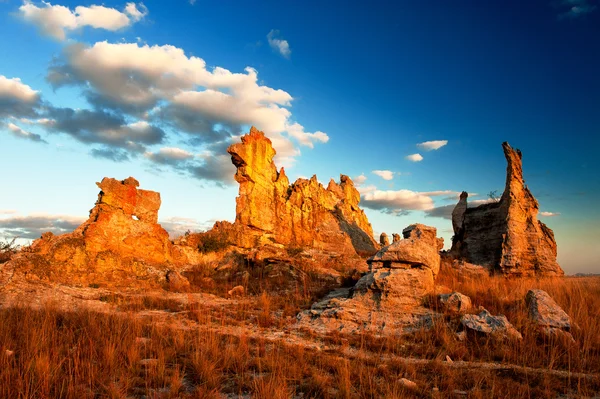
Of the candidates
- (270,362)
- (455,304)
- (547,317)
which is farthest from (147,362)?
(547,317)

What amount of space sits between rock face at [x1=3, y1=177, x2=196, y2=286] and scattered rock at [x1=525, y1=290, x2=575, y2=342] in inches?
515

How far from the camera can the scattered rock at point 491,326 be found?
6.41 meters

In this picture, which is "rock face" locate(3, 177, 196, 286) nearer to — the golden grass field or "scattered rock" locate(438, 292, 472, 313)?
the golden grass field

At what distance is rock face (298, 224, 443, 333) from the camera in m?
7.81

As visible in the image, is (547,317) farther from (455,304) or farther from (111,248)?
(111,248)

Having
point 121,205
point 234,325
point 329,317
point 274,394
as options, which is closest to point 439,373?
point 274,394

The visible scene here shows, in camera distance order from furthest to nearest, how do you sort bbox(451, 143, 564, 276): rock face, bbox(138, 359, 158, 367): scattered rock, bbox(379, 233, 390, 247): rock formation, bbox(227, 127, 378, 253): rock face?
bbox(379, 233, 390, 247): rock formation < bbox(227, 127, 378, 253): rock face < bbox(451, 143, 564, 276): rock face < bbox(138, 359, 158, 367): scattered rock

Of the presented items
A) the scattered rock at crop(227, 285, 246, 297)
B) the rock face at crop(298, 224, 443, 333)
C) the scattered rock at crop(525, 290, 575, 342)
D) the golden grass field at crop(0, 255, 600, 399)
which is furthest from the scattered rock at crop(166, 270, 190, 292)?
the scattered rock at crop(525, 290, 575, 342)

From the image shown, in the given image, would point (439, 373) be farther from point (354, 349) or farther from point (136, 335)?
point (136, 335)

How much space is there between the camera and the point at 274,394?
11.8ft

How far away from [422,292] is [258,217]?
16.5 meters

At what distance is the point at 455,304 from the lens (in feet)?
26.8

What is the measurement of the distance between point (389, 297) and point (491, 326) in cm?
257

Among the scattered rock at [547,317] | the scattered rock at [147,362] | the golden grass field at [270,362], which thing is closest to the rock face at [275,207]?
the golden grass field at [270,362]
